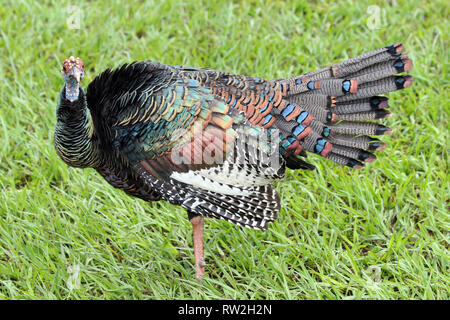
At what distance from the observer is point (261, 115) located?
14.1 ft

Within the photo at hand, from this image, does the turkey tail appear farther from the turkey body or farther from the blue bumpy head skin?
the blue bumpy head skin

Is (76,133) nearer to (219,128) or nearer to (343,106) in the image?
(219,128)

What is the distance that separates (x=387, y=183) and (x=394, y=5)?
3.25 meters

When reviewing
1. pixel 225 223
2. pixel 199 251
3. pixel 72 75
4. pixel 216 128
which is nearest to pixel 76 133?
pixel 72 75

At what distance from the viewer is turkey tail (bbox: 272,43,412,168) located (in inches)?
172

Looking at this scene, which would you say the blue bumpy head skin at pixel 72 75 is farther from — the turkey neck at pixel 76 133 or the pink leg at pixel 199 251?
the pink leg at pixel 199 251

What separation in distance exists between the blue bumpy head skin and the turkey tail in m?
1.52

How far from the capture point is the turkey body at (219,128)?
13.4 feet

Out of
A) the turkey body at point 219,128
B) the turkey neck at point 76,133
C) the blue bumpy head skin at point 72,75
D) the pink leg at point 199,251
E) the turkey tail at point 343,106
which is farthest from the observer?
the pink leg at point 199,251

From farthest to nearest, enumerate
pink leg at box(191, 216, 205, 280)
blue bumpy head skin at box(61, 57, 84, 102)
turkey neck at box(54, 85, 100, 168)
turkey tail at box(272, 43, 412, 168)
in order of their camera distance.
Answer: pink leg at box(191, 216, 205, 280) → turkey tail at box(272, 43, 412, 168) → turkey neck at box(54, 85, 100, 168) → blue bumpy head skin at box(61, 57, 84, 102)

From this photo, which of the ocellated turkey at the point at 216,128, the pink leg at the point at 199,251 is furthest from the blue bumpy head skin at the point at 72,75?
the pink leg at the point at 199,251

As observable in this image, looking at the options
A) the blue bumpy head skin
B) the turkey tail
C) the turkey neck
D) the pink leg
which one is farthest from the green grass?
the blue bumpy head skin

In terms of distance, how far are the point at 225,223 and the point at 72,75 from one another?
79.5 inches

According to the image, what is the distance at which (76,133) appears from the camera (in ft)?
13.0
